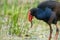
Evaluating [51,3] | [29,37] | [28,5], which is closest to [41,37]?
[29,37]

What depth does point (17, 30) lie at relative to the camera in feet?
35.6

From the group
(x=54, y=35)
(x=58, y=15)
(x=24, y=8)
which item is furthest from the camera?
(x=24, y=8)

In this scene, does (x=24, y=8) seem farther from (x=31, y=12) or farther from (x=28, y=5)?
(x=31, y=12)

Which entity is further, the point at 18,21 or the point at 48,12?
the point at 18,21

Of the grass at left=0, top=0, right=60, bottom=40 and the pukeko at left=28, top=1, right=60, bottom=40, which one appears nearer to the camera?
the pukeko at left=28, top=1, right=60, bottom=40

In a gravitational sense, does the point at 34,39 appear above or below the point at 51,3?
below

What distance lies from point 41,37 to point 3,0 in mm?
2612

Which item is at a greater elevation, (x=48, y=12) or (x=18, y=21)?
(x=48, y=12)

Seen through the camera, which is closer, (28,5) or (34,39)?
(34,39)

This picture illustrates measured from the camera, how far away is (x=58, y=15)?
34.5 feet

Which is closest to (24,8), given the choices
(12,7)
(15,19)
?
(12,7)

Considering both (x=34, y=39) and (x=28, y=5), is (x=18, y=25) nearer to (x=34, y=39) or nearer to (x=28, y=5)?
(x=34, y=39)

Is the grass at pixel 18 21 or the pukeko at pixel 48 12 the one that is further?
the grass at pixel 18 21

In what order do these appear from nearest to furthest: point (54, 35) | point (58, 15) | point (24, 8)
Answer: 1. point (58, 15)
2. point (54, 35)
3. point (24, 8)
